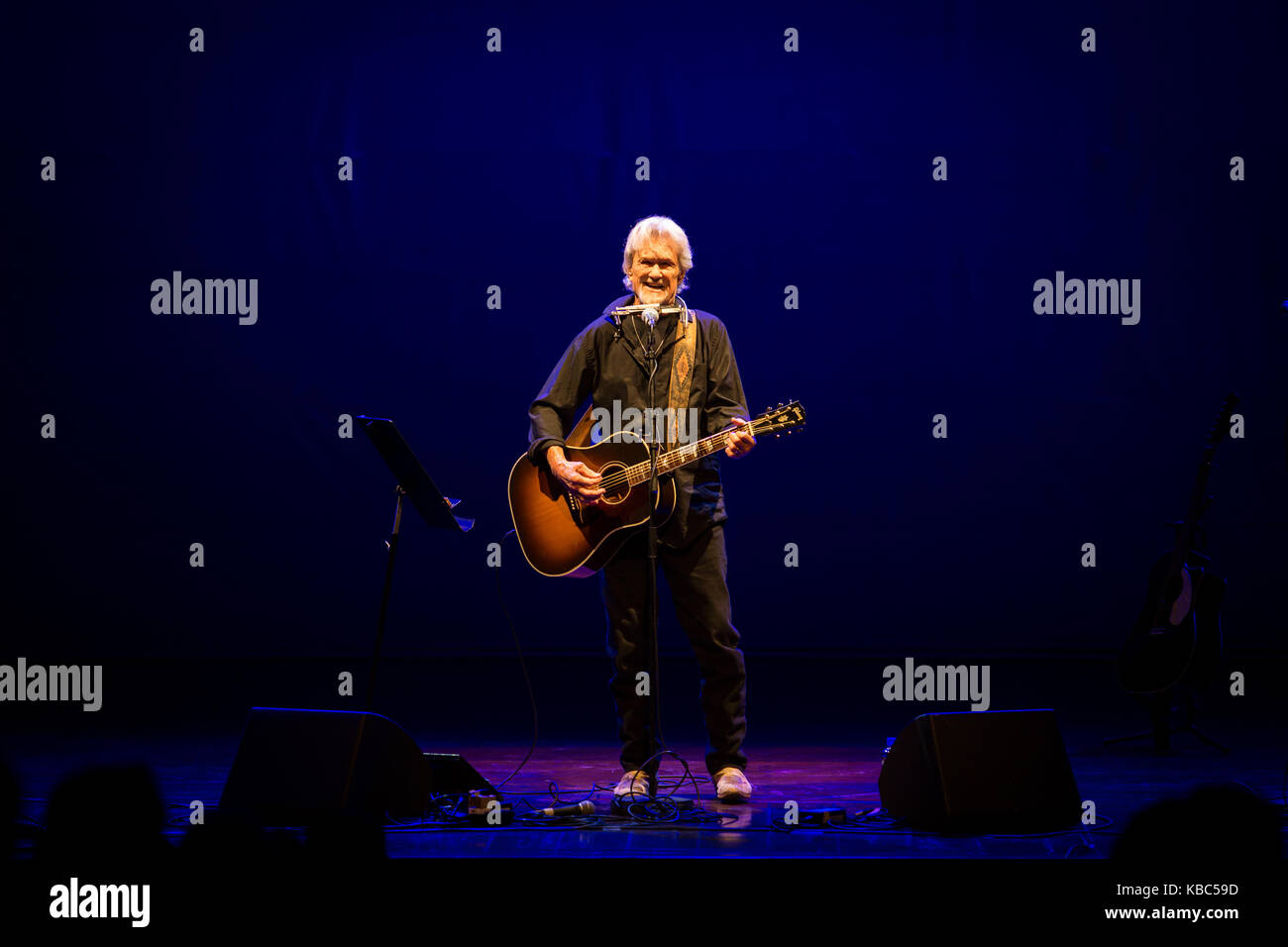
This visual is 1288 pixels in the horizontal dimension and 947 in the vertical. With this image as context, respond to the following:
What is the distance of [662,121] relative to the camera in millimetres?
6125

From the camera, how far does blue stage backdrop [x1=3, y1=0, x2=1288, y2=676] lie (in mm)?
6031

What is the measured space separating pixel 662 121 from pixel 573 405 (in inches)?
99.0

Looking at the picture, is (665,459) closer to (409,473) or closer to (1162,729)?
(409,473)

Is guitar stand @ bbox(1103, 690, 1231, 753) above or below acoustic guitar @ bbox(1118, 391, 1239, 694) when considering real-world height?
below

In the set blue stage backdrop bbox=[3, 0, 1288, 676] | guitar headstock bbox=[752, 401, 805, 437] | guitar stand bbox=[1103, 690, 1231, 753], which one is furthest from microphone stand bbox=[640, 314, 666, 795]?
blue stage backdrop bbox=[3, 0, 1288, 676]

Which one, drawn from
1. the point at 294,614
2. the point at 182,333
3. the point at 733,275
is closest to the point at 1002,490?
the point at 733,275

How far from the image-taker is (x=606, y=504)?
3857mm

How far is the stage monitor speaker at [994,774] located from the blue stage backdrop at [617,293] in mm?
2839

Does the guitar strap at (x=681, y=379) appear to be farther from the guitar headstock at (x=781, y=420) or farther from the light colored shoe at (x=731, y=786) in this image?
the light colored shoe at (x=731, y=786)

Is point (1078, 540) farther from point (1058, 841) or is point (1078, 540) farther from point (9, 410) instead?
point (9, 410)

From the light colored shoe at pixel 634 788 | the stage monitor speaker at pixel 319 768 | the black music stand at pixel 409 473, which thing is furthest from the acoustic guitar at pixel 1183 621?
the stage monitor speaker at pixel 319 768

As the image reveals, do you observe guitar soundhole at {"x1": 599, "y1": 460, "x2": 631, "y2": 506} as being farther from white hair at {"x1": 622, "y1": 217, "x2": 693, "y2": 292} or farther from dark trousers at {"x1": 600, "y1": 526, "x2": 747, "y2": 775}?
white hair at {"x1": 622, "y1": 217, "x2": 693, "y2": 292}

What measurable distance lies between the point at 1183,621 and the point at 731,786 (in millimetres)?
2086

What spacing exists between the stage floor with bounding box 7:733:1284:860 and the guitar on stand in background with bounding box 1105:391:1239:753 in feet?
0.69
